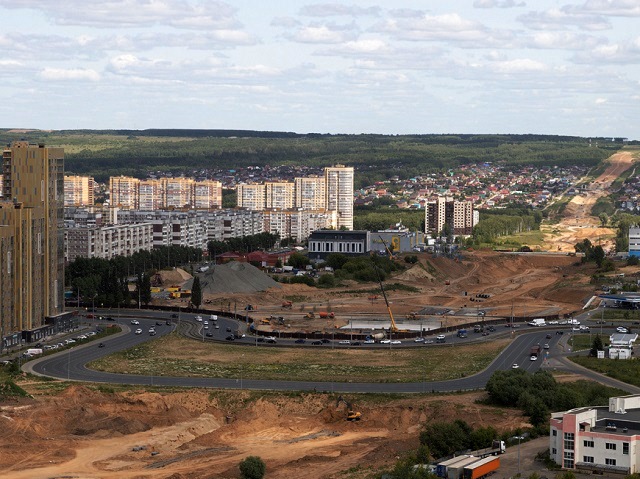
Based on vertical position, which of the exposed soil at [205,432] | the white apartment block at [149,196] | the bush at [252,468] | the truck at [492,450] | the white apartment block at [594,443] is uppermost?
the white apartment block at [149,196]

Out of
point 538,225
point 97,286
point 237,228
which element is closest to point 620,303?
point 97,286

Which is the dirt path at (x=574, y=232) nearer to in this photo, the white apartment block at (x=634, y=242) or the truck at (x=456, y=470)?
the white apartment block at (x=634, y=242)

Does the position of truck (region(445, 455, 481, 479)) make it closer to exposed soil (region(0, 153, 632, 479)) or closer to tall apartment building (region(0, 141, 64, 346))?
exposed soil (region(0, 153, 632, 479))

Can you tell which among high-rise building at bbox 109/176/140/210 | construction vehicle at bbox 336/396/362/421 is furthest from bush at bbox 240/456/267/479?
high-rise building at bbox 109/176/140/210

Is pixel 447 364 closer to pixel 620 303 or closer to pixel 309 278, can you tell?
pixel 620 303

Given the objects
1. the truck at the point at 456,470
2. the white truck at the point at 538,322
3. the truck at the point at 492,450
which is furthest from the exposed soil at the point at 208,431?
the white truck at the point at 538,322

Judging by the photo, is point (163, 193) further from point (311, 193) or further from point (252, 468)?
point (252, 468)
